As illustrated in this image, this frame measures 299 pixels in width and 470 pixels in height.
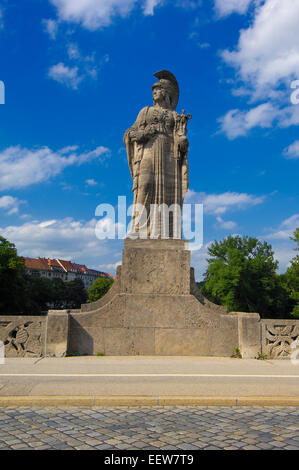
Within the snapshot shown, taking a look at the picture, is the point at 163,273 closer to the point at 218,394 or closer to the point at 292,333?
the point at 292,333

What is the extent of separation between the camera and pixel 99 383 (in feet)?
22.3

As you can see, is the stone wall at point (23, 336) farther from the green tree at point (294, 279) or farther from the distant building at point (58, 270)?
the distant building at point (58, 270)

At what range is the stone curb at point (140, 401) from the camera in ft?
19.0

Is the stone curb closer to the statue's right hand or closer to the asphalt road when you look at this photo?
the asphalt road

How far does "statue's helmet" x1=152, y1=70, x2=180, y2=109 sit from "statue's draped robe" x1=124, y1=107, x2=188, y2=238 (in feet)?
2.45

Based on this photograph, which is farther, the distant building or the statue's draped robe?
the distant building

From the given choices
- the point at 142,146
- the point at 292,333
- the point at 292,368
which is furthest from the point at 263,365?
the point at 142,146

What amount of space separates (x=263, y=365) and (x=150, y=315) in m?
3.29

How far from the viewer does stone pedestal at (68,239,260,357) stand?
10.7 m

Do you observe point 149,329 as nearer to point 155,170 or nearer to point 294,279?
point 155,170

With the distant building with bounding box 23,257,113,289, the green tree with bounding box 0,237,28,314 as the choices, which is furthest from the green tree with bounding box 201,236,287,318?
the distant building with bounding box 23,257,113,289

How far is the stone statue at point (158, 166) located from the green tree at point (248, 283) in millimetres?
27850

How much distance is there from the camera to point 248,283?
40312 millimetres

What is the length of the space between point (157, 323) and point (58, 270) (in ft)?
408
